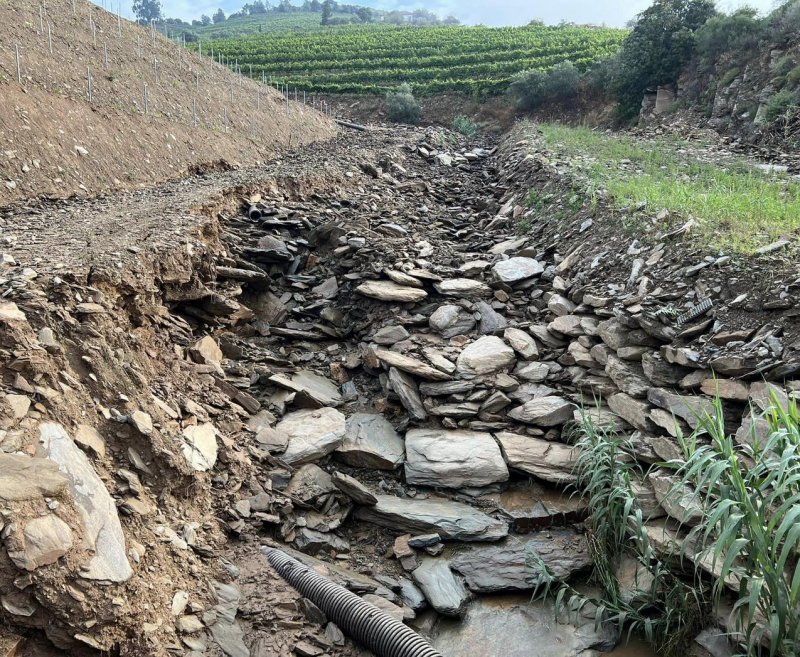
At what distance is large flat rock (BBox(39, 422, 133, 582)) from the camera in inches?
132

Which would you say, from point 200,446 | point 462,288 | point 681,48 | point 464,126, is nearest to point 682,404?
point 462,288

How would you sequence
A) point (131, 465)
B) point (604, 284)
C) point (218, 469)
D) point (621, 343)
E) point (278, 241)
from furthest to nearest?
point (278, 241) → point (604, 284) → point (621, 343) → point (218, 469) → point (131, 465)

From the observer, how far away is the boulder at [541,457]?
5.53 metres

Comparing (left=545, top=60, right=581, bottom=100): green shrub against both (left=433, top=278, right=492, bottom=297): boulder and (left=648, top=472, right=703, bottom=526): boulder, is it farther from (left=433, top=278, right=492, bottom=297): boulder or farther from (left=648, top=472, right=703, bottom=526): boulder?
(left=648, top=472, right=703, bottom=526): boulder

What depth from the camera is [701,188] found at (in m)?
8.40

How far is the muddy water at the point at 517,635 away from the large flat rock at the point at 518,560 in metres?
0.12

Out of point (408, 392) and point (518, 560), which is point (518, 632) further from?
point (408, 392)

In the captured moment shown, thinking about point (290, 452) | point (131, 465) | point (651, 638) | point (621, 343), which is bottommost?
point (651, 638)

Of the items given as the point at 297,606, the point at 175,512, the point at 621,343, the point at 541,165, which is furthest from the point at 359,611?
the point at 541,165

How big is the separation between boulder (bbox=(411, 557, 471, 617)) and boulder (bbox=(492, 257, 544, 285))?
401 cm

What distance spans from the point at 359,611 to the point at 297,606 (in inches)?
17.7

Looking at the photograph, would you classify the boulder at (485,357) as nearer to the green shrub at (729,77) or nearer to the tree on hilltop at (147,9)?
the green shrub at (729,77)

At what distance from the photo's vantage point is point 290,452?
5.59 metres

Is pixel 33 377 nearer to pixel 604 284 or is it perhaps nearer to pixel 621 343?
pixel 621 343
